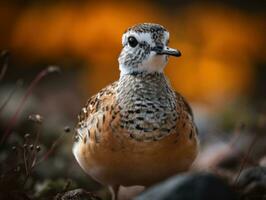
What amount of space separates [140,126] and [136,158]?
0.24m

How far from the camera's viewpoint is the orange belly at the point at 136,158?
6188 millimetres

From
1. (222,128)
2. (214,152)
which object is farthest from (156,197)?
(222,128)

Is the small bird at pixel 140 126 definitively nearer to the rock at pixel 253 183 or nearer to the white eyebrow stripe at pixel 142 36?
the white eyebrow stripe at pixel 142 36

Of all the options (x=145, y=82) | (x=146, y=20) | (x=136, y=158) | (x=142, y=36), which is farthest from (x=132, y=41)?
(x=146, y=20)

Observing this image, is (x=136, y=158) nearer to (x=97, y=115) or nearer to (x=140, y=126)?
(x=140, y=126)

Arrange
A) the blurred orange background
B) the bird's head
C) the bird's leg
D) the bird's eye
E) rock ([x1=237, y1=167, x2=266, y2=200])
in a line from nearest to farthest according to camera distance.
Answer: rock ([x1=237, y1=167, x2=266, y2=200])
the bird's head
the bird's eye
the bird's leg
the blurred orange background

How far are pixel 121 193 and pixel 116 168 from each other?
1593mm

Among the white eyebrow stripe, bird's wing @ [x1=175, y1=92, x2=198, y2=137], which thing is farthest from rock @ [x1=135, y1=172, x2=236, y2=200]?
the white eyebrow stripe

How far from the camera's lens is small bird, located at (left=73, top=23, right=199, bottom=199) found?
6215 millimetres

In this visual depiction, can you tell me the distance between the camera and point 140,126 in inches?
246

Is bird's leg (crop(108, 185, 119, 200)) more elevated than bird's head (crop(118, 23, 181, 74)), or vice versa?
bird's head (crop(118, 23, 181, 74))

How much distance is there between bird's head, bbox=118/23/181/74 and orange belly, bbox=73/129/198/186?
62 centimetres

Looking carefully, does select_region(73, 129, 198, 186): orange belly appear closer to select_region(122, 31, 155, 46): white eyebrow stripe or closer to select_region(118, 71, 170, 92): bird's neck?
select_region(118, 71, 170, 92): bird's neck

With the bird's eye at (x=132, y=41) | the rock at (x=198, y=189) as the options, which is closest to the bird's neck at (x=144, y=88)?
the bird's eye at (x=132, y=41)
